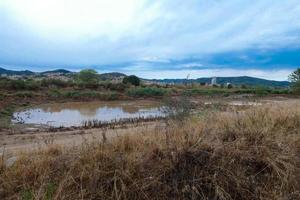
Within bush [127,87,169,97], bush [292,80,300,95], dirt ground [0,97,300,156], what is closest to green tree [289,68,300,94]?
bush [292,80,300,95]

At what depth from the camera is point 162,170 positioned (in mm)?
3693

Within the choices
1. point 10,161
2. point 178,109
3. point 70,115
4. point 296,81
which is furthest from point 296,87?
point 10,161

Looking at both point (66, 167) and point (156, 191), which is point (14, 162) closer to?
point (66, 167)

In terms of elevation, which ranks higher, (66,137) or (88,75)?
(88,75)

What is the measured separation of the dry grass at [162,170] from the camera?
3.47m

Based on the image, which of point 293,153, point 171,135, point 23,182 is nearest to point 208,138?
point 171,135

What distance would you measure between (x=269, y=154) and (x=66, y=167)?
267cm

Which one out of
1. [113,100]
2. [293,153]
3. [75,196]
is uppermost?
[293,153]

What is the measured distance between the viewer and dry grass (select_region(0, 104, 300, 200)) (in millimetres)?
3467

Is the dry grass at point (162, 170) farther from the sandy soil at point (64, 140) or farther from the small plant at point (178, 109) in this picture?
the small plant at point (178, 109)

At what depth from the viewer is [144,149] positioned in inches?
163

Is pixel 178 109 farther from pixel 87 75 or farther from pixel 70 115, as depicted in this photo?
pixel 87 75

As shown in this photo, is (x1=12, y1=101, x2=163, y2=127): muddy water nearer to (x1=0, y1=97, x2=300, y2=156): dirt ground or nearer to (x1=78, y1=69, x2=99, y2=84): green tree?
(x1=0, y1=97, x2=300, y2=156): dirt ground

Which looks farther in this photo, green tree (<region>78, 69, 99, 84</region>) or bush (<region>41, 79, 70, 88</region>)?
green tree (<region>78, 69, 99, 84</region>)
